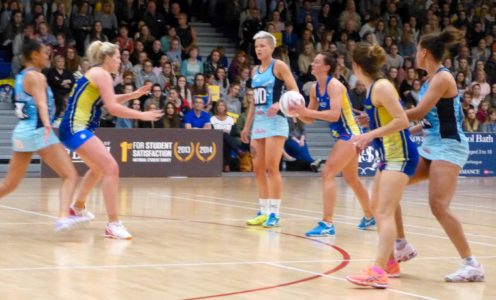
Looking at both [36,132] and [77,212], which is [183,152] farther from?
[36,132]

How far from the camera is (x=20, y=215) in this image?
12.6 meters

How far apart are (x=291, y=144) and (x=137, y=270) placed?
1386 centimetres

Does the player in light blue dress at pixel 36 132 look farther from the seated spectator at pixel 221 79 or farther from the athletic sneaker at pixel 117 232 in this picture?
the seated spectator at pixel 221 79

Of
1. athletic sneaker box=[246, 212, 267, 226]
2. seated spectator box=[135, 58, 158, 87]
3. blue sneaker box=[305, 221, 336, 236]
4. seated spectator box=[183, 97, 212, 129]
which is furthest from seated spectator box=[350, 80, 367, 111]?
blue sneaker box=[305, 221, 336, 236]

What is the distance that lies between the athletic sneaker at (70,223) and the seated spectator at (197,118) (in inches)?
403

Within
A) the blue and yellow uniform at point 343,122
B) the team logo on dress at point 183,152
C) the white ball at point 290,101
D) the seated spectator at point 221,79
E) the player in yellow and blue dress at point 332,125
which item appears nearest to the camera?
the white ball at point 290,101

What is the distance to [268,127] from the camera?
1178 centimetres

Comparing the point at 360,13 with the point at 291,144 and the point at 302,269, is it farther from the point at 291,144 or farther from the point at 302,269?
the point at 302,269

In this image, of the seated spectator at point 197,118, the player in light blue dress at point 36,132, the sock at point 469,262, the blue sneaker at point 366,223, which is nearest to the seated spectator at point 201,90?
the seated spectator at point 197,118

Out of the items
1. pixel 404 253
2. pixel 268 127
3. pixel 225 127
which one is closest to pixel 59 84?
pixel 225 127

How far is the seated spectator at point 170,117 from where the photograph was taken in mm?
20750

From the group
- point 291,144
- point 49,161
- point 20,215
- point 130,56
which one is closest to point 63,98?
point 130,56

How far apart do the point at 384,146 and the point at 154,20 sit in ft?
54.8

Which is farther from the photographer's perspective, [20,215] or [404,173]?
[20,215]
